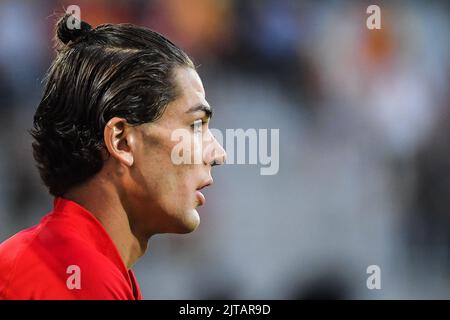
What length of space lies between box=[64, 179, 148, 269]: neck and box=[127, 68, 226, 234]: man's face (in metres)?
0.02

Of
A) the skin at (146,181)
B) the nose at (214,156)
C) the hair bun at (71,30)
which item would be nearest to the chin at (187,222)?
the skin at (146,181)

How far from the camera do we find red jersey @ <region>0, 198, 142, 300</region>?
1.23 m

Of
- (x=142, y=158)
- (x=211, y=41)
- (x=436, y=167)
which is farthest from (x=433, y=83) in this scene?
(x=142, y=158)

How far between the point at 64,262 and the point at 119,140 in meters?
0.27

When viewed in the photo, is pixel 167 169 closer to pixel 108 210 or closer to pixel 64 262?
pixel 108 210

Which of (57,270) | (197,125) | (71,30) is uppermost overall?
(71,30)

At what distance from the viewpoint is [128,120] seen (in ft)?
4.57

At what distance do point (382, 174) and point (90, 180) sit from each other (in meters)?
1.67

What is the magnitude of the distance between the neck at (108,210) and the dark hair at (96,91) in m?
0.03

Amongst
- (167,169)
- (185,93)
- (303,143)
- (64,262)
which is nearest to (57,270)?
(64,262)

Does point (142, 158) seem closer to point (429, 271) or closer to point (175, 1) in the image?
point (175, 1)

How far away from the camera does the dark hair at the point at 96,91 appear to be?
1.38 metres

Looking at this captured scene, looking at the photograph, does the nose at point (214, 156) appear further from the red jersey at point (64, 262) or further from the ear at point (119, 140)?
the red jersey at point (64, 262)

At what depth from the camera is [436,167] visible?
2.91 meters
